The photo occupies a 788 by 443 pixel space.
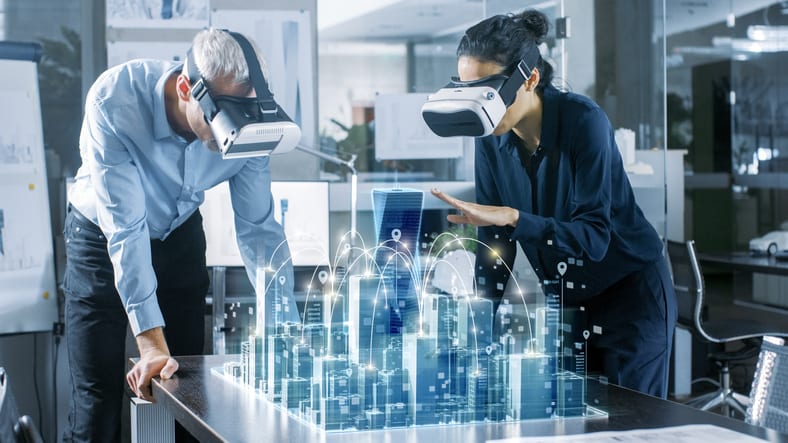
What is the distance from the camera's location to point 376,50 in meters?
5.66

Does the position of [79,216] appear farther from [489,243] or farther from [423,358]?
[423,358]

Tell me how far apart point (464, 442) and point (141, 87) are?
1414 millimetres

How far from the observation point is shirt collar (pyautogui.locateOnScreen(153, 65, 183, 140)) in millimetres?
2512

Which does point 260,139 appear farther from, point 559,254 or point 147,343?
point 559,254

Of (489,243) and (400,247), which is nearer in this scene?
(400,247)

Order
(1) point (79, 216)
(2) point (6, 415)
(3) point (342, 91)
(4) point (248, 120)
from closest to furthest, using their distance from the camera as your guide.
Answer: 1. (2) point (6, 415)
2. (4) point (248, 120)
3. (1) point (79, 216)
4. (3) point (342, 91)

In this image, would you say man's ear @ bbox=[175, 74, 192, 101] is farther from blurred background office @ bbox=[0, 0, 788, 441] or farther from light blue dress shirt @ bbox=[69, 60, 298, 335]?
blurred background office @ bbox=[0, 0, 788, 441]

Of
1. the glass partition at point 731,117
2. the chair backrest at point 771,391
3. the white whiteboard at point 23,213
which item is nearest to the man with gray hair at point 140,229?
the chair backrest at point 771,391

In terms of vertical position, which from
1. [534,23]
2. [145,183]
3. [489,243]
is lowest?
[489,243]

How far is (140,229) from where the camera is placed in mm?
2369

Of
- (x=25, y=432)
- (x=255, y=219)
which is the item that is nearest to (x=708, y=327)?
(x=255, y=219)

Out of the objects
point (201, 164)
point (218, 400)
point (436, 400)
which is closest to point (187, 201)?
point (201, 164)

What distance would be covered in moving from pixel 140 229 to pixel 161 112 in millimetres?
341

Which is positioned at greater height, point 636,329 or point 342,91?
point 342,91
